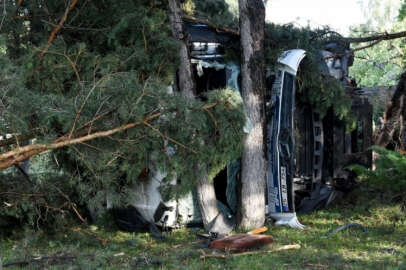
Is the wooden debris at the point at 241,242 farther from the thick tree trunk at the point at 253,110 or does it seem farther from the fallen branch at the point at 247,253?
the thick tree trunk at the point at 253,110

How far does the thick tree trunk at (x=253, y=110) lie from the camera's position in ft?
24.2

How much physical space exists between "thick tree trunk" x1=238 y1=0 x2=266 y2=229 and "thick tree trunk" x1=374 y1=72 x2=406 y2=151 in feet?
11.5

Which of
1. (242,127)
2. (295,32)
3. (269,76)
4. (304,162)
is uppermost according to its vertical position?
(295,32)

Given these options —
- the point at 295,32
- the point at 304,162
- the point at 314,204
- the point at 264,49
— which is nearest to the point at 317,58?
the point at 295,32

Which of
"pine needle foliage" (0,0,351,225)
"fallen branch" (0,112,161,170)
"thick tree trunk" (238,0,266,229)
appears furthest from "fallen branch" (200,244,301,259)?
"fallen branch" (0,112,161,170)

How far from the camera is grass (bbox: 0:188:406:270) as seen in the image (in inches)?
219

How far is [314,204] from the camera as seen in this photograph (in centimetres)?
849

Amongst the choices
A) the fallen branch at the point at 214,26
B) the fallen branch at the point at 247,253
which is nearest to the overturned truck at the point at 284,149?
the fallen branch at the point at 214,26

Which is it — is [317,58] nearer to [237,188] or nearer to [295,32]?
[295,32]

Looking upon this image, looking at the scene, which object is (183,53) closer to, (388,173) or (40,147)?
(40,147)

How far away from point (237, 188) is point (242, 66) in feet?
5.89

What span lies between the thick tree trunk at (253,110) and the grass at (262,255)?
1.46ft

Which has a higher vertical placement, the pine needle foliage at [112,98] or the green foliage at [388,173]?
the pine needle foliage at [112,98]

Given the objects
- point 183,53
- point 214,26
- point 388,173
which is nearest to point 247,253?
point 388,173
